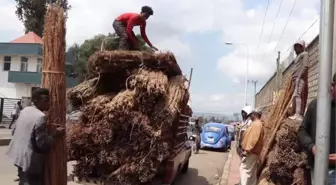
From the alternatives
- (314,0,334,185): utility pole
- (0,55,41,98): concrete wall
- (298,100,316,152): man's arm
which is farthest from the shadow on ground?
(0,55,41,98): concrete wall

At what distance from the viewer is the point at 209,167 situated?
47.4 ft

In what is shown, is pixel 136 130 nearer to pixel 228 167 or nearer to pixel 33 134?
pixel 33 134

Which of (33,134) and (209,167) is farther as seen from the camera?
(209,167)

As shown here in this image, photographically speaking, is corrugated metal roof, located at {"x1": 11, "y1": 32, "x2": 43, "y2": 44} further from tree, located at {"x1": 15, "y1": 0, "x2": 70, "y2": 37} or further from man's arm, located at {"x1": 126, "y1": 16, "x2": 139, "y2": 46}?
man's arm, located at {"x1": 126, "y1": 16, "x2": 139, "y2": 46}

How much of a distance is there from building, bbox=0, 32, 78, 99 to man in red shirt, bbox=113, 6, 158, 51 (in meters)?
31.0

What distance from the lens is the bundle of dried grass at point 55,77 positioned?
4922mm

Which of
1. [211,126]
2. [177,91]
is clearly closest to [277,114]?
[177,91]

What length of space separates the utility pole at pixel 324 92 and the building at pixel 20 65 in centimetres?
3717

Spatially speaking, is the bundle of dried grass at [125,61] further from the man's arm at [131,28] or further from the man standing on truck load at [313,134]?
the man standing on truck load at [313,134]

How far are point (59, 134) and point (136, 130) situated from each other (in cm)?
196

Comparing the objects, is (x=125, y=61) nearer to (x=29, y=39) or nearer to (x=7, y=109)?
(x=7, y=109)

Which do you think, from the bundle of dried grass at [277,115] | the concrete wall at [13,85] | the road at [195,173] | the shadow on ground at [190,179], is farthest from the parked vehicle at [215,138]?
the concrete wall at [13,85]

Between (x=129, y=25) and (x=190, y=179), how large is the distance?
16.2 ft

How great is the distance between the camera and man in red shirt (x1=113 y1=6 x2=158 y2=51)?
841cm
